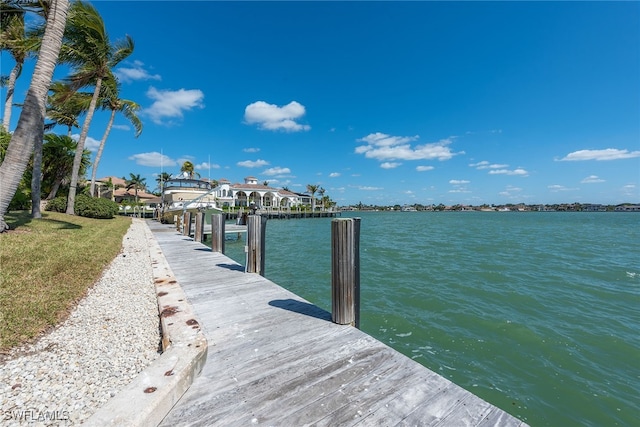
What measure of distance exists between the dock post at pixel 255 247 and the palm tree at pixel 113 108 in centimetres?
2101

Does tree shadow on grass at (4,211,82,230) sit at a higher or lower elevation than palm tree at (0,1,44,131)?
lower

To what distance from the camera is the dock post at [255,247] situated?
18.7 feet

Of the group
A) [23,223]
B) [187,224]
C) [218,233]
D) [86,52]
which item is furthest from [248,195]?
[218,233]

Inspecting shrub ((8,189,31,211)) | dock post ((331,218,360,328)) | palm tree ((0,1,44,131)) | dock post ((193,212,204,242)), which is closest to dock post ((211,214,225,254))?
dock post ((193,212,204,242))


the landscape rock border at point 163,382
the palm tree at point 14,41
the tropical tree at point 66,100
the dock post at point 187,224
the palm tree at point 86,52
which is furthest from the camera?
the tropical tree at point 66,100

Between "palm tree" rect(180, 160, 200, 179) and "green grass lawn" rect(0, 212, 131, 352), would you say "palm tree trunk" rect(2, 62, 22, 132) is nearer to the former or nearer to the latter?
"green grass lawn" rect(0, 212, 131, 352)

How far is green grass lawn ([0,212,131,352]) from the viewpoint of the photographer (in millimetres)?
3072

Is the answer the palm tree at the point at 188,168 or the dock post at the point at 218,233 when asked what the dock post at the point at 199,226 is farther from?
the palm tree at the point at 188,168

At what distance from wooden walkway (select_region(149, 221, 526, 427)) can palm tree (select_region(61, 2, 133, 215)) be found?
18.8m

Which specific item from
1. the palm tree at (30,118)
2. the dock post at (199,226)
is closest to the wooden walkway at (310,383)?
the palm tree at (30,118)

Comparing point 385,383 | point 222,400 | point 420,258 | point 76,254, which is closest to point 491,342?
point 385,383

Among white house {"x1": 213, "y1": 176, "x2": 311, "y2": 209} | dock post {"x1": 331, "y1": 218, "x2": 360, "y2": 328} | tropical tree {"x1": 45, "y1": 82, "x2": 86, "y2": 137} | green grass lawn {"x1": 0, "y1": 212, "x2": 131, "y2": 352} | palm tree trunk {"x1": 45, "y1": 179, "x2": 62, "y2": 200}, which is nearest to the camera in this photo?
green grass lawn {"x1": 0, "y1": 212, "x2": 131, "y2": 352}

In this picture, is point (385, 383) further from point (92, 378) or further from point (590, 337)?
point (590, 337)

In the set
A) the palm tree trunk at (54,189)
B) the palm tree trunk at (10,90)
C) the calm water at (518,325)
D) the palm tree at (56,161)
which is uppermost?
the palm tree trunk at (10,90)
